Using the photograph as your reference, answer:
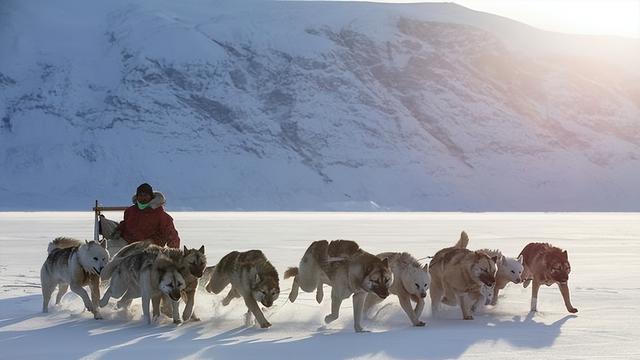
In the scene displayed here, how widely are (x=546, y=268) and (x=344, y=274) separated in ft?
8.68

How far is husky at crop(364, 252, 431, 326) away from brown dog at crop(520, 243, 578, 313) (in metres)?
1.85

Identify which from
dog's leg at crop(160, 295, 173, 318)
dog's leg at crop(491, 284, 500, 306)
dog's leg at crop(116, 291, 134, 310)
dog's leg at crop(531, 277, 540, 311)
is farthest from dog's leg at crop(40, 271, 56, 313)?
dog's leg at crop(531, 277, 540, 311)

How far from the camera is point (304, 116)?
9281cm

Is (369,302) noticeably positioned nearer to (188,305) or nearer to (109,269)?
(188,305)

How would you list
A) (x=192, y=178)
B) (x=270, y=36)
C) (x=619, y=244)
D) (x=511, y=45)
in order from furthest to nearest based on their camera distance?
(x=511, y=45) < (x=270, y=36) < (x=192, y=178) < (x=619, y=244)

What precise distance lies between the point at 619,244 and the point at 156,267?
18.5 metres

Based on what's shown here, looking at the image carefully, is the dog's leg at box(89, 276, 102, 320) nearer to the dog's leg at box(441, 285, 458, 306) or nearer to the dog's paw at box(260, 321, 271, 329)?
the dog's paw at box(260, 321, 271, 329)

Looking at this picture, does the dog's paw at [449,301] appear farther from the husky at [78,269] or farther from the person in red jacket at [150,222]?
the husky at [78,269]

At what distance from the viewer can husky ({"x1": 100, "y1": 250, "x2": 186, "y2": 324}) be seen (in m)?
8.48

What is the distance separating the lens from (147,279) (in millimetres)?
8664

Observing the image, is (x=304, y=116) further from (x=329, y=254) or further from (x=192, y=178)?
(x=329, y=254)

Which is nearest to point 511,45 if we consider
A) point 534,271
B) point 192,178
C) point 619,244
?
point 192,178

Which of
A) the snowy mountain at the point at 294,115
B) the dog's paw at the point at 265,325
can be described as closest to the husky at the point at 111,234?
the dog's paw at the point at 265,325

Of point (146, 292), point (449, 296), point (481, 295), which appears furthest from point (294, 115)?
point (146, 292)
